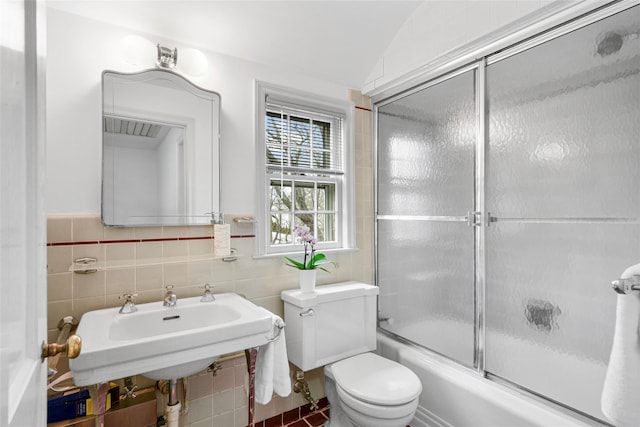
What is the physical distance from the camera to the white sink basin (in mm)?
1125

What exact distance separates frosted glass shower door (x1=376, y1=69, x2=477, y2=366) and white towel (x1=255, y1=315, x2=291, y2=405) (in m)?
1.00

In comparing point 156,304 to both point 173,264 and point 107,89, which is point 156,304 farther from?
point 107,89

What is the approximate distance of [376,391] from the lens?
161 cm

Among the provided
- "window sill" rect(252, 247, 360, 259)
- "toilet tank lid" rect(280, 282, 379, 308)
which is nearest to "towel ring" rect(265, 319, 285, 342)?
"toilet tank lid" rect(280, 282, 379, 308)

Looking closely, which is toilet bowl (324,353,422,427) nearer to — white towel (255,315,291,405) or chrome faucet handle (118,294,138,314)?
white towel (255,315,291,405)

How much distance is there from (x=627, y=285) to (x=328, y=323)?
1384 mm

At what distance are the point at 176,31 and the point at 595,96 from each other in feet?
6.41

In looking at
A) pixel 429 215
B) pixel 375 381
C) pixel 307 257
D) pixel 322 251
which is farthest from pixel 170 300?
pixel 429 215

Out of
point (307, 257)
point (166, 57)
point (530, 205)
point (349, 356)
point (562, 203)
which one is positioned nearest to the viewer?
point (562, 203)

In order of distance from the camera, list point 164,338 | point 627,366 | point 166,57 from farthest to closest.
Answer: point 166,57, point 164,338, point 627,366

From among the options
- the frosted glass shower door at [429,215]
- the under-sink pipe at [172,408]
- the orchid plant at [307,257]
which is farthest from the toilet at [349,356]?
the under-sink pipe at [172,408]

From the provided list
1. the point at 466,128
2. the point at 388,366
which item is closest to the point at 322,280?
the point at 388,366

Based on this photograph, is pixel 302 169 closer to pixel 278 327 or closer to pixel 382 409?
pixel 278 327

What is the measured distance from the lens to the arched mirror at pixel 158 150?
160 centimetres
